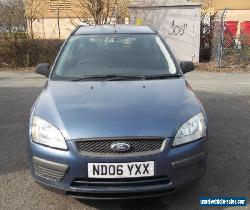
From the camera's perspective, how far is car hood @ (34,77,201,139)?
3.59 meters

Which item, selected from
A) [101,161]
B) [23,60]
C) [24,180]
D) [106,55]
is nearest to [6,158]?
[24,180]

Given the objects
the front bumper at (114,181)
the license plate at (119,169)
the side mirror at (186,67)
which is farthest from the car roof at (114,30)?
the license plate at (119,169)

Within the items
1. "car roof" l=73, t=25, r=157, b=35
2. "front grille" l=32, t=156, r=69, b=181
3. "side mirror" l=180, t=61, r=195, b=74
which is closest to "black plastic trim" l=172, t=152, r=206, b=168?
"front grille" l=32, t=156, r=69, b=181

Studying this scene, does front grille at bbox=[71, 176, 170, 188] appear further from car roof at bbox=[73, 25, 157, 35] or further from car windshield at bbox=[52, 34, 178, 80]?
car roof at bbox=[73, 25, 157, 35]

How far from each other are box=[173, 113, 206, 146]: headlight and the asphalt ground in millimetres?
698

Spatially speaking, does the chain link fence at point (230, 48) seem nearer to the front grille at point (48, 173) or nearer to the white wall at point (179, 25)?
the white wall at point (179, 25)

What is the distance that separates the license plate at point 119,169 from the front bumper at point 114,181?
35mm

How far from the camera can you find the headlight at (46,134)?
360 centimetres

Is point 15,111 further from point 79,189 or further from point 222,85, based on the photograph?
point 222,85

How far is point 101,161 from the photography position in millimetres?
3490

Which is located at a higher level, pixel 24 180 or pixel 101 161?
pixel 101 161

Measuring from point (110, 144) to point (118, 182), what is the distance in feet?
1.10

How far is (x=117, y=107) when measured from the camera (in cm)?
387

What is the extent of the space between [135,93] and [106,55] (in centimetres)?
117
